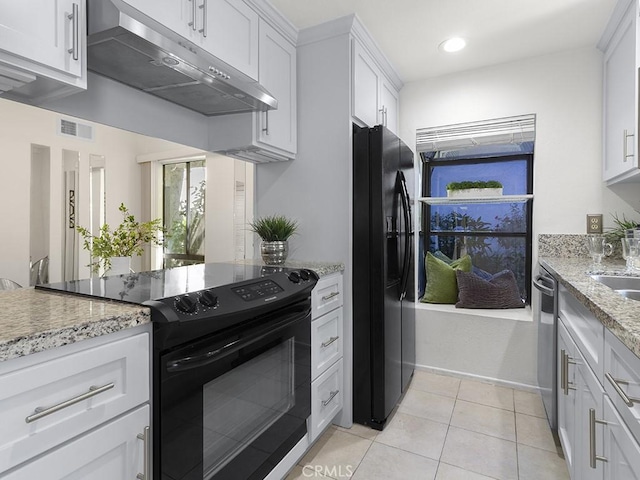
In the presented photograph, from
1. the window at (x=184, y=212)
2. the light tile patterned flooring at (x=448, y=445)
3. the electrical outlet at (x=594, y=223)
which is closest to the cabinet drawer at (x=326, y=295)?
the light tile patterned flooring at (x=448, y=445)

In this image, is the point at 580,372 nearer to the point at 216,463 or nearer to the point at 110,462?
the point at 216,463

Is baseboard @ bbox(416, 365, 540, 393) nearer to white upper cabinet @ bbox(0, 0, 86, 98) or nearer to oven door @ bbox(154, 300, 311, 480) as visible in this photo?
oven door @ bbox(154, 300, 311, 480)

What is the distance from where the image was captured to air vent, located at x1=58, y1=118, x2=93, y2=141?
1584 millimetres

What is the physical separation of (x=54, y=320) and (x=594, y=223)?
9.73ft

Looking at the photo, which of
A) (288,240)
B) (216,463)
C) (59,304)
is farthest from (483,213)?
(59,304)

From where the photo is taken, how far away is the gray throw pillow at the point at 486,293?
2826 mm

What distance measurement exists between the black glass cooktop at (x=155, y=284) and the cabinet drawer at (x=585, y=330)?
1159 millimetres

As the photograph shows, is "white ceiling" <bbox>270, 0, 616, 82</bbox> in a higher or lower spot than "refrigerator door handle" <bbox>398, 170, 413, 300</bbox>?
higher

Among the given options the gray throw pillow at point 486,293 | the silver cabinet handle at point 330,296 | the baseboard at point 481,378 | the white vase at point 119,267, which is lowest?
the baseboard at point 481,378

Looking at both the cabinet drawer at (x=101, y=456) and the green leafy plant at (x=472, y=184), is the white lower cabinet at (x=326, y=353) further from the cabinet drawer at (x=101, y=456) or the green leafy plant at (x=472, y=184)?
the green leafy plant at (x=472, y=184)

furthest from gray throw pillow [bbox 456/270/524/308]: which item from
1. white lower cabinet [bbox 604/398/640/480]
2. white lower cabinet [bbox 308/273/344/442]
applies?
white lower cabinet [bbox 604/398/640/480]

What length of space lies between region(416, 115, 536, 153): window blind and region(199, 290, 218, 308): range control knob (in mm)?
2402

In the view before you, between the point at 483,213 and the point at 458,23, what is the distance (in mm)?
1463

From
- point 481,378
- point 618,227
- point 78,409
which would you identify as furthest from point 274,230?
point 618,227
